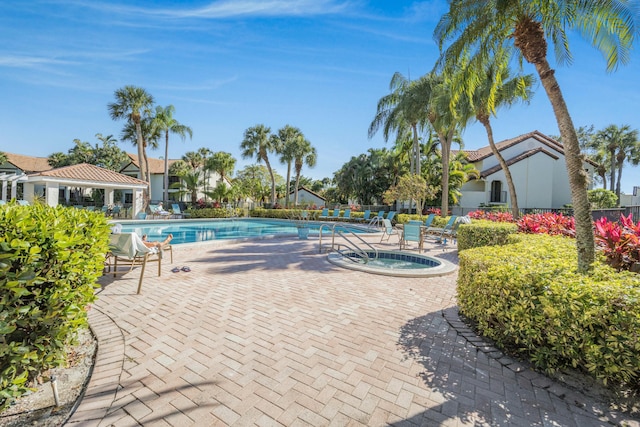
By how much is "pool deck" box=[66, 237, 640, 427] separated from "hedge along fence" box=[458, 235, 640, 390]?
0.28 m

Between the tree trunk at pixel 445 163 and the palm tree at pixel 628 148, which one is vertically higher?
the palm tree at pixel 628 148

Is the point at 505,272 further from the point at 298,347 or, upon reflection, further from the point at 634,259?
the point at 298,347

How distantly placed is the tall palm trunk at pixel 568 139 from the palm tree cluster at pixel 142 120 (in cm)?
3072

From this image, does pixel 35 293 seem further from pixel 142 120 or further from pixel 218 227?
pixel 142 120

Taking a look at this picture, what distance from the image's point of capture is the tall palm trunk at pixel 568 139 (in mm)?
3785

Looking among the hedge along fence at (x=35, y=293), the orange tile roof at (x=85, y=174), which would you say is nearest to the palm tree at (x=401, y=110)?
the hedge along fence at (x=35, y=293)

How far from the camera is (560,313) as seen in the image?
8.97 ft

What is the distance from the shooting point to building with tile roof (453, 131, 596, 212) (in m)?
27.5

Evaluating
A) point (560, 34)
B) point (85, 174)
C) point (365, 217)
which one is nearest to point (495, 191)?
point (365, 217)

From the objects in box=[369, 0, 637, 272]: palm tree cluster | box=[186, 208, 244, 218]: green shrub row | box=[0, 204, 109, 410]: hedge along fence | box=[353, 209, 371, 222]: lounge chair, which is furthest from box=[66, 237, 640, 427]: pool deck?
box=[186, 208, 244, 218]: green shrub row

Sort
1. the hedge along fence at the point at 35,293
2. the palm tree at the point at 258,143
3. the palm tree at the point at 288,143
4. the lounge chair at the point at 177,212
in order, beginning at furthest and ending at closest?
1. the palm tree at the point at 258,143
2. the palm tree at the point at 288,143
3. the lounge chair at the point at 177,212
4. the hedge along fence at the point at 35,293

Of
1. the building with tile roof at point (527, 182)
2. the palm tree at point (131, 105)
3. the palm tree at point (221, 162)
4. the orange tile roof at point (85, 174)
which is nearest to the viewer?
the orange tile roof at point (85, 174)

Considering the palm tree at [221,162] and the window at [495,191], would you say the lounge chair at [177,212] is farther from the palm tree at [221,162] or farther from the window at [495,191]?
the window at [495,191]

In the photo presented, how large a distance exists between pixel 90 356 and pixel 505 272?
4.79 m
